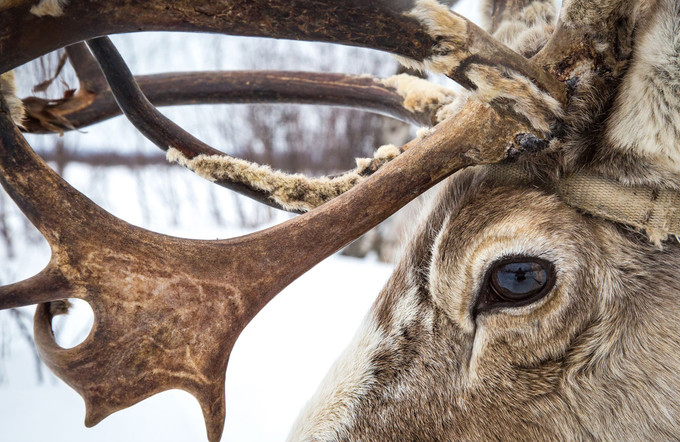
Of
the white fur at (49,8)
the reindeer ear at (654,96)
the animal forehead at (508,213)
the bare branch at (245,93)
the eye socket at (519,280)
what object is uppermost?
the white fur at (49,8)

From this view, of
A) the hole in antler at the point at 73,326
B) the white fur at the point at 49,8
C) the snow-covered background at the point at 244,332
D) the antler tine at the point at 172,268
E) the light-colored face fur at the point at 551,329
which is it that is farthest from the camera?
the hole in antler at the point at 73,326

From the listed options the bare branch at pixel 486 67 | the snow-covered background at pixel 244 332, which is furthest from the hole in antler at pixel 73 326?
the bare branch at pixel 486 67

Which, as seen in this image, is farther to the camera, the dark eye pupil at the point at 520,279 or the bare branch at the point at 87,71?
the bare branch at the point at 87,71

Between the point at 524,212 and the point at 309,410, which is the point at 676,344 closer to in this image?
the point at 524,212

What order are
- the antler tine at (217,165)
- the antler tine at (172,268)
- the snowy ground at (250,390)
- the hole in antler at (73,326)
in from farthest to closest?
the hole in antler at (73,326) < the snowy ground at (250,390) < the antler tine at (217,165) < the antler tine at (172,268)

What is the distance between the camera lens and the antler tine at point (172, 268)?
0.93 metres

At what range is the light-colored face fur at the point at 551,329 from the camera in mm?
1081

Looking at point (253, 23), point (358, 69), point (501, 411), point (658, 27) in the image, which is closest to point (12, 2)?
point (253, 23)

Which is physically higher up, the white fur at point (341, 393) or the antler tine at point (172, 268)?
the antler tine at point (172, 268)

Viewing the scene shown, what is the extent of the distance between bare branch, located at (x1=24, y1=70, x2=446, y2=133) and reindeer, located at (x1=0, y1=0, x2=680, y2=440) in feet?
1.79

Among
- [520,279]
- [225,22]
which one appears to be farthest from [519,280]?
[225,22]

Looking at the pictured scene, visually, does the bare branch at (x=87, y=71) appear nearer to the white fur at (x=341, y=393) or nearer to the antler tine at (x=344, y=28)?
the antler tine at (x=344, y=28)

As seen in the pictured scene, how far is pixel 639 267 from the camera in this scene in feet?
3.64

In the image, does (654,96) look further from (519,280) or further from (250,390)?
(250,390)
